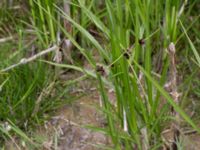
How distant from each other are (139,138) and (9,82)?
44 cm

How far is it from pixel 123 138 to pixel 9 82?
0.41 m

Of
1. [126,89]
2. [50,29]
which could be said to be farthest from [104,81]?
[50,29]

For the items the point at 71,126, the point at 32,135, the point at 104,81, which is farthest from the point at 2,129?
the point at 104,81

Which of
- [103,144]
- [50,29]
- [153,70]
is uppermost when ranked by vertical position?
[50,29]

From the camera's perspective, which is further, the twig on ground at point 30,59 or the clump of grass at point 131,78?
the twig on ground at point 30,59

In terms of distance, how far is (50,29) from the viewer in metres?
1.67

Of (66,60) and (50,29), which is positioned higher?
(50,29)

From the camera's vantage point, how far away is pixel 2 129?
4.93ft

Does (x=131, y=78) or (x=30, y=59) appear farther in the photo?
(x=30, y=59)

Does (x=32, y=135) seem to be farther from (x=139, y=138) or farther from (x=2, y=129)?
(x=139, y=138)

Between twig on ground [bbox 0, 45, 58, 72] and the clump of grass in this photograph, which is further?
twig on ground [bbox 0, 45, 58, 72]

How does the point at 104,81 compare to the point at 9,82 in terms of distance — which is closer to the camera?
the point at 104,81

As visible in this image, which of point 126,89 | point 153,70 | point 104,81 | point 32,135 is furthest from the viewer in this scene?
point 153,70

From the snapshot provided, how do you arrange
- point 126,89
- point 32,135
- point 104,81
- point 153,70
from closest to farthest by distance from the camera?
point 126,89
point 104,81
point 32,135
point 153,70
